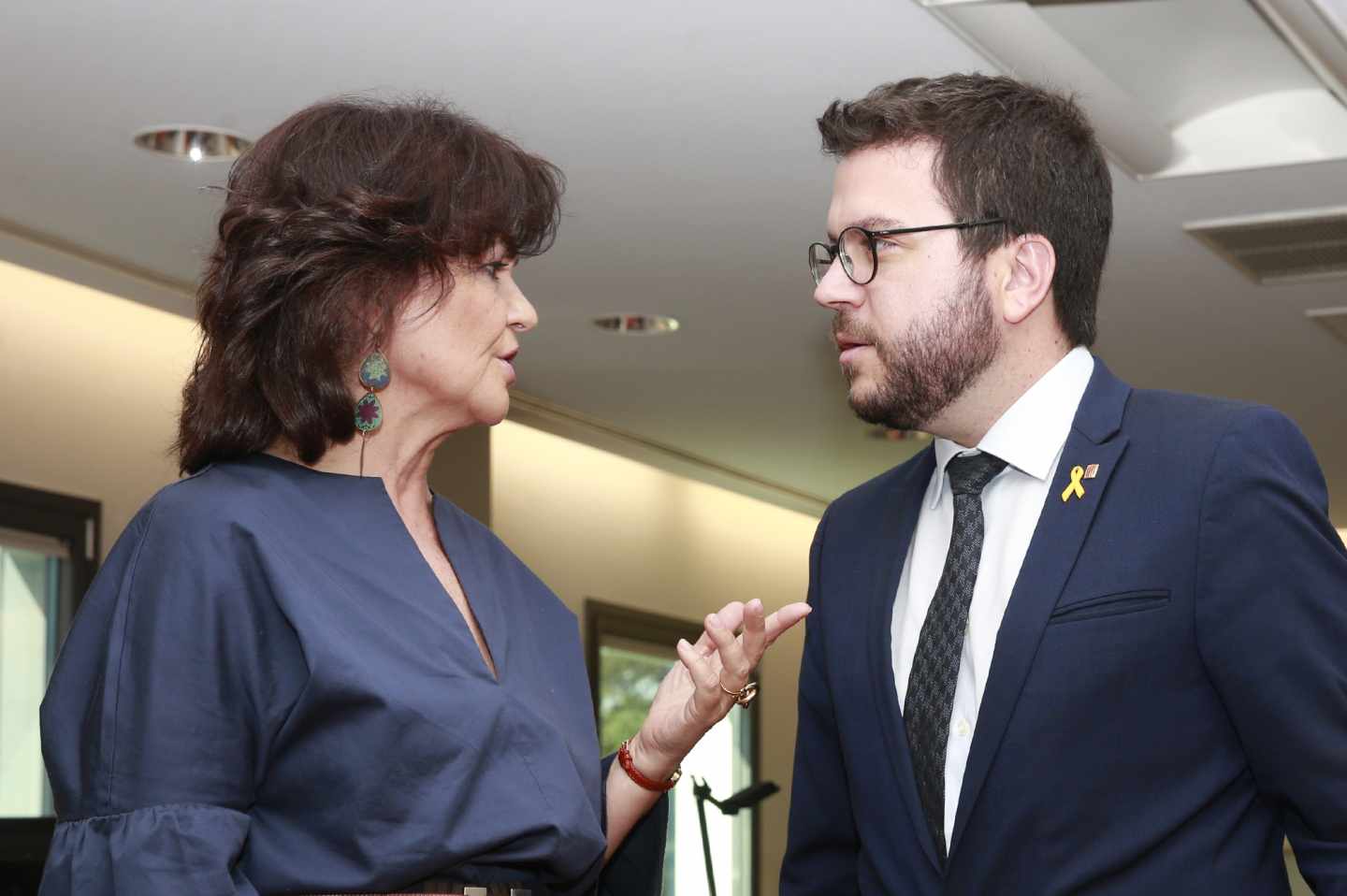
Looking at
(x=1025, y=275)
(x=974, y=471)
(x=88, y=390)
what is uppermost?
(x=1025, y=275)

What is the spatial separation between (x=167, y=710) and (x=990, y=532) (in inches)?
38.6

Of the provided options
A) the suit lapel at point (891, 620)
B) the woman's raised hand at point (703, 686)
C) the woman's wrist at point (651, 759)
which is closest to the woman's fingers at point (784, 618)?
the woman's raised hand at point (703, 686)

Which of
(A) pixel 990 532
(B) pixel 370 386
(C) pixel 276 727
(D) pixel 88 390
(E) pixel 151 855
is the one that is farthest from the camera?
(D) pixel 88 390

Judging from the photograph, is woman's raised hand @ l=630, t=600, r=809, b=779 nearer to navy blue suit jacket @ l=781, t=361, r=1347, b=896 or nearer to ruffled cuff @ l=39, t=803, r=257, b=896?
navy blue suit jacket @ l=781, t=361, r=1347, b=896

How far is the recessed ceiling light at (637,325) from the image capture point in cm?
674

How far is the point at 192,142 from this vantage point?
4863 millimetres

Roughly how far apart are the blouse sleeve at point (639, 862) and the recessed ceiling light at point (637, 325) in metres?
4.53

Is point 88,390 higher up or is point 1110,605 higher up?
point 1110,605

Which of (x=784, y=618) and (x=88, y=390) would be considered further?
(x=88, y=390)

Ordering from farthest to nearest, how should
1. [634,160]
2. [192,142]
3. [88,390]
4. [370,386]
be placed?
[88,390]
[634,160]
[192,142]
[370,386]

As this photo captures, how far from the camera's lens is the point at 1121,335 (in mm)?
6988

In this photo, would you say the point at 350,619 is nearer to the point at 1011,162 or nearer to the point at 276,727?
the point at 276,727

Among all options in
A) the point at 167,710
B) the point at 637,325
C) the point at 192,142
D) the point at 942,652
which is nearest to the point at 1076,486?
the point at 942,652

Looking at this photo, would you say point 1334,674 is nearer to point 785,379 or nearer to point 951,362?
point 951,362
